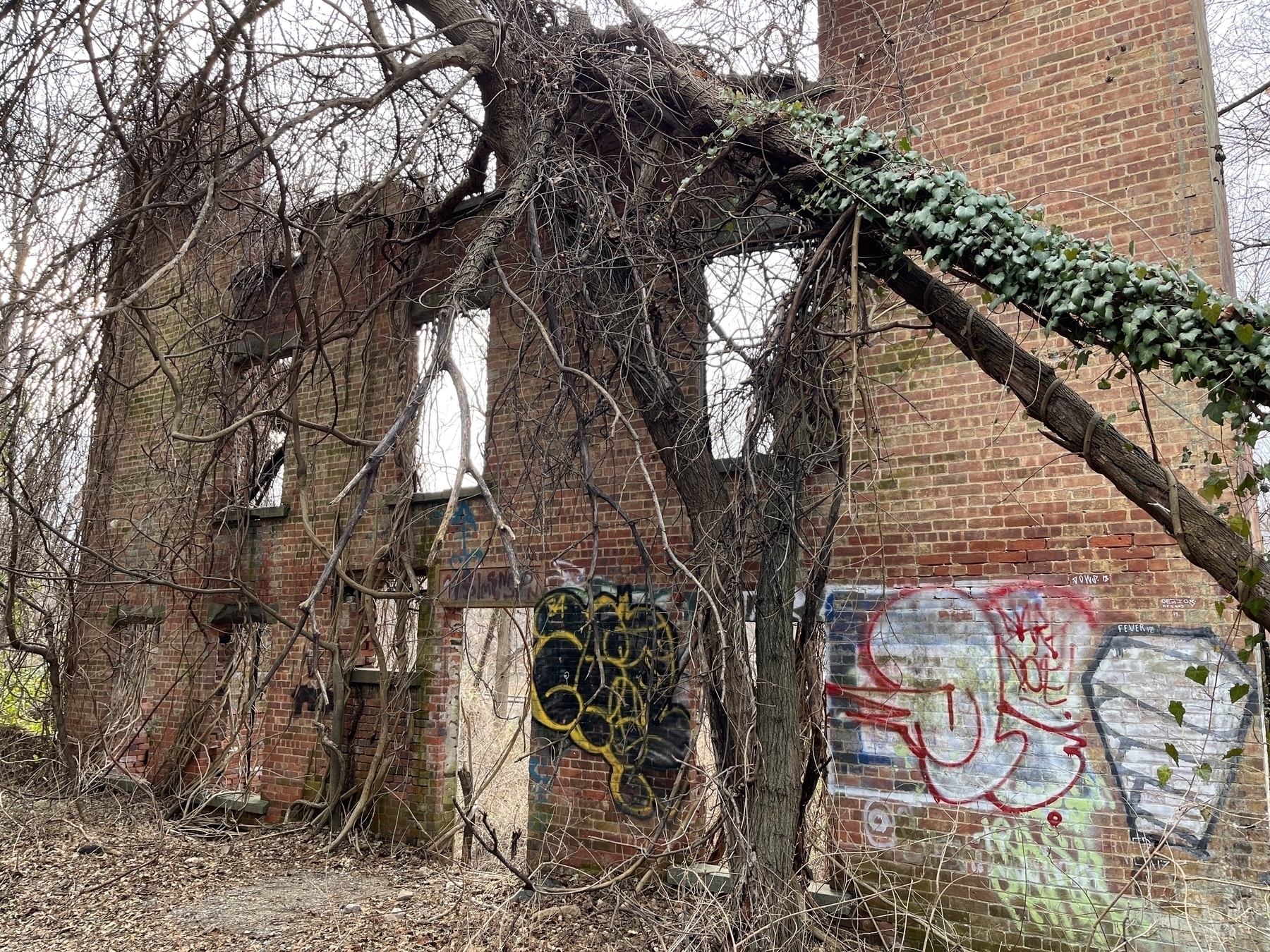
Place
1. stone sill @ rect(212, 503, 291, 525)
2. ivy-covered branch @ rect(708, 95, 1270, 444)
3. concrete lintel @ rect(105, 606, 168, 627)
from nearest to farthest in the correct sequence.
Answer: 1. ivy-covered branch @ rect(708, 95, 1270, 444)
2. stone sill @ rect(212, 503, 291, 525)
3. concrete lintel @ rect(105, 606, 168, 627)

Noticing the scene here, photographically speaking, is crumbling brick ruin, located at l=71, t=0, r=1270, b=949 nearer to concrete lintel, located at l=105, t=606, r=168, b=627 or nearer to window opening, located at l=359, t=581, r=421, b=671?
window opening, located at l=359, t=581, r=421, b=671

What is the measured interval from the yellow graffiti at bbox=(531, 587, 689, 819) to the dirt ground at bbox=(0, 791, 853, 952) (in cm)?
89

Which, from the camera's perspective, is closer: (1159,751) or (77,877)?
(1159,751)

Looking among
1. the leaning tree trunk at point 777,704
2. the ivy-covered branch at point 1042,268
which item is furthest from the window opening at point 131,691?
the ivy-covered branch at point 1042,268

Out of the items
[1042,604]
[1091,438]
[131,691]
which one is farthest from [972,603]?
[131,691]

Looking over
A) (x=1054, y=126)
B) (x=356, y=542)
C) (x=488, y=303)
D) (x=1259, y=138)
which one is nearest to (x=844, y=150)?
(x=1054, y=126)

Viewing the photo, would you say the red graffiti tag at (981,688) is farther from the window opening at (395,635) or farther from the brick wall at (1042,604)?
the window opening at (395,635)

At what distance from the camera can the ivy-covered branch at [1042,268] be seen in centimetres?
378

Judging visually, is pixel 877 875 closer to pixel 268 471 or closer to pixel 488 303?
pixel 488 303

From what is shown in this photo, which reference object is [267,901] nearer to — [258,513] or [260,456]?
[258,513]

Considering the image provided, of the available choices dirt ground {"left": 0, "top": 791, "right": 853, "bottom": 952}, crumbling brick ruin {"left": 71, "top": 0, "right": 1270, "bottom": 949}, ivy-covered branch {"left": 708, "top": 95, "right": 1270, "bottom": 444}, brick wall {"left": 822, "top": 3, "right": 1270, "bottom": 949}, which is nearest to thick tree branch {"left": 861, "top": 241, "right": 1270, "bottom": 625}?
ivy-covered branch {"left": 708, "top": 95, "right": 1270, "bottom": 444}

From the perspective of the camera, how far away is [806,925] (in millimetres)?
4668

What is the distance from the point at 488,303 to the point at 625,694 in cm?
347

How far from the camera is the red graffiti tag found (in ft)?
16.8
